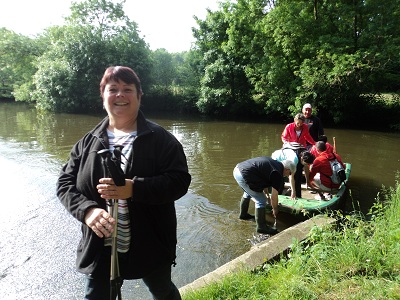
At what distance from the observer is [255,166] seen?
5094 millimetres

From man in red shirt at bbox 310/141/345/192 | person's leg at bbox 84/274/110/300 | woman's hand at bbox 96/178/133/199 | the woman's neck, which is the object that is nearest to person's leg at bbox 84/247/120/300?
person's leg at bbox 84/274/110/300

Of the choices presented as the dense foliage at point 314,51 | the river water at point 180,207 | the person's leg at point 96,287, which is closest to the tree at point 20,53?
the river water at point 180,207

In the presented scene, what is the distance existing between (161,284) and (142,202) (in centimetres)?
66

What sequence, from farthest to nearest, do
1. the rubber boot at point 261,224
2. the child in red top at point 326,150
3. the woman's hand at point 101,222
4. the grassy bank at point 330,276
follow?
the child in red top at point 326,150, the rubber boot at point 261,224, the grassy bank at point 330,276, the woman's hand at point 101,222

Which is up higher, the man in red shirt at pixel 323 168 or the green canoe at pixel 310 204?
the man in red shirt at pixel 323 168

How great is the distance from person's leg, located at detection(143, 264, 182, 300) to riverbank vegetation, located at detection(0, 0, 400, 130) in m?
14.9

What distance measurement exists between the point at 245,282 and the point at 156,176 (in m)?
1.67

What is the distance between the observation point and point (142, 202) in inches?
74.7

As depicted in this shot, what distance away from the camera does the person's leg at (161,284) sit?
214 centimetres

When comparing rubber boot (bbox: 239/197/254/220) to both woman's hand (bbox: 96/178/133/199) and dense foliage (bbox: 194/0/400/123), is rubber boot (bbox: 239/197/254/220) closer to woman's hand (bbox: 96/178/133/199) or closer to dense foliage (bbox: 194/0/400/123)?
woman's hand (bbox: 96/178/133/199)

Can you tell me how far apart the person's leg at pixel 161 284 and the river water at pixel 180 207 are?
1.89 meters

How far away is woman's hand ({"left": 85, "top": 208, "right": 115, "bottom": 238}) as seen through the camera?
1844 millimetres

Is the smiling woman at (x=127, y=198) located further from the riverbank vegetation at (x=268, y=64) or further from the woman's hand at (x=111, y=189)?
A: the riverbank vegetation at (x=268, y=64)

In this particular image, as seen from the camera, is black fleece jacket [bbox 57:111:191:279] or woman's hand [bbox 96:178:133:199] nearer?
woman's hand [bbox 96:178:133:199]
